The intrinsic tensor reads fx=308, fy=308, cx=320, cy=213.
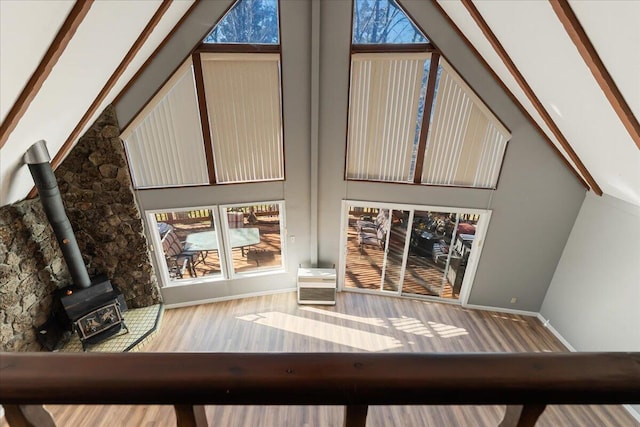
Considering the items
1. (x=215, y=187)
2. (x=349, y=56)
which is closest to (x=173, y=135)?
(x=215, y=187)

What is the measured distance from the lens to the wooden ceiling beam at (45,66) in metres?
2.41

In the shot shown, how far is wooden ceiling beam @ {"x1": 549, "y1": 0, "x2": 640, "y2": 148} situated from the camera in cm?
241

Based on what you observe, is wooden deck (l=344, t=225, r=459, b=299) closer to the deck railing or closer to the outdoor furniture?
the outdoor furniture

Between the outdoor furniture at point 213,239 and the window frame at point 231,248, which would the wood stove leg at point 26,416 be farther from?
the outdoor furniture at point 213,239

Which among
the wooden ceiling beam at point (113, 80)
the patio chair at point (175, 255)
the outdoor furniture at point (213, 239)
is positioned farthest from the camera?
the outdoor furniture at point (213, 239)

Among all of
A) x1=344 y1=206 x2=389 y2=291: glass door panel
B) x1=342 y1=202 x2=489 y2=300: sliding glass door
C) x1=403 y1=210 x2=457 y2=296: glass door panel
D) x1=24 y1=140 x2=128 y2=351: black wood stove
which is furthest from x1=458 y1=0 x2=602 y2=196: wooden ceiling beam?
x1=24 y1=140 x2=128 y2=351: black wood stove

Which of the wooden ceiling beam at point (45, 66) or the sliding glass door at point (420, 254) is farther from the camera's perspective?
the sliding glass door at point (420, 254)

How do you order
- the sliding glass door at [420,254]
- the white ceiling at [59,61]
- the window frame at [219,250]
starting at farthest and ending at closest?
the sliding glass door at [420,254], the window frame at [219,250], the white ceiling at [59,61]

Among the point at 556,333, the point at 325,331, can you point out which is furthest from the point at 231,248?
the point at 556,333

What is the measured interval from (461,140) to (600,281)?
2903 mm

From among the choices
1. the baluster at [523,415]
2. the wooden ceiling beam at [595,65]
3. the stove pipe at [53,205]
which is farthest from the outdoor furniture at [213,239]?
the baluster at [523,415]

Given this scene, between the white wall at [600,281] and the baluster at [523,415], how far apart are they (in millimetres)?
5184

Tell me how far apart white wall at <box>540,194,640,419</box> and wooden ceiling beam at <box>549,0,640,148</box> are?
1913 millimetres

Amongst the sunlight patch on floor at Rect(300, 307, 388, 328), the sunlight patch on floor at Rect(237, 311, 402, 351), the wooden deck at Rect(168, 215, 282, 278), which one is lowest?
the sunlight patch on floor at Rect(237, 311, 402, 351)
